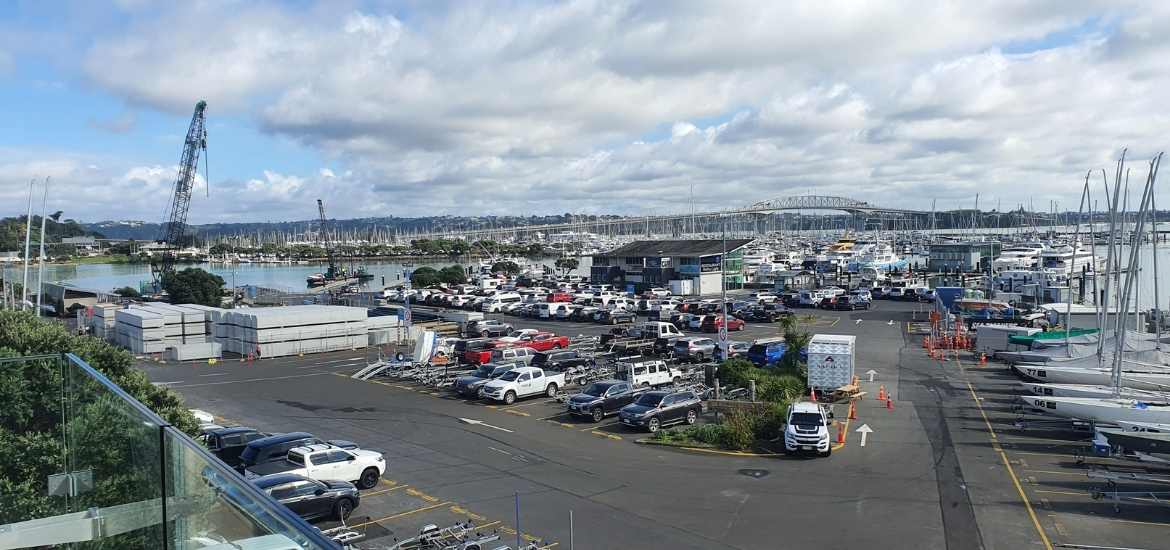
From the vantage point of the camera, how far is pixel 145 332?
3962cm

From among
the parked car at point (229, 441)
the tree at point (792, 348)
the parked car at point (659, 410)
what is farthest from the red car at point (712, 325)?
the parked car at point (229, 441)

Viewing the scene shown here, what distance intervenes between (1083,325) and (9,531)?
4857cm

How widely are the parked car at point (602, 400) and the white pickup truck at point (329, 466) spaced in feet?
25.4

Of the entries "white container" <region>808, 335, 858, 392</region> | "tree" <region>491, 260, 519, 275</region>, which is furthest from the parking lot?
"tree" <region>491, 260, 519, 275</region>

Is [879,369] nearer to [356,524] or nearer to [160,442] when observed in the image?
[356,524]

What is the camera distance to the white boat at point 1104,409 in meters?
19.6

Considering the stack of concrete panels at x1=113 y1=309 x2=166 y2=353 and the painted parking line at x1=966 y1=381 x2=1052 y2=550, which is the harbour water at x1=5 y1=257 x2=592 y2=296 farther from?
the painted parking line at x1=966 y1=381 x2=1052 y2=550

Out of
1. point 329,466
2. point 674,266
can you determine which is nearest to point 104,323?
point 329,466

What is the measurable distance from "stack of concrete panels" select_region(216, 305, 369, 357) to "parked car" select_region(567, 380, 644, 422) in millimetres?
20422

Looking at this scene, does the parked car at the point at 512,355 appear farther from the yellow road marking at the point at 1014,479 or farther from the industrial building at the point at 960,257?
the industrial building at the point at 960,257

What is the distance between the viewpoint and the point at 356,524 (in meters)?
14.1

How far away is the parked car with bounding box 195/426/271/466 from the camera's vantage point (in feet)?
59.8

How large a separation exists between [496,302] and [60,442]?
52163 millimetres

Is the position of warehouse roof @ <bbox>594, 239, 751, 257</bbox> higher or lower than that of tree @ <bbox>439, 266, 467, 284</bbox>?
higher
